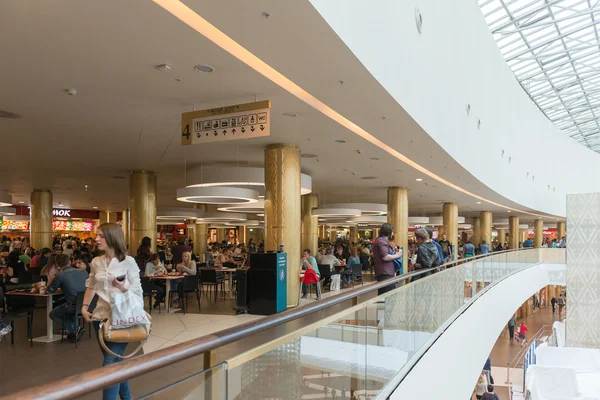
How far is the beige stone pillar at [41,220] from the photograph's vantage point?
1955cm

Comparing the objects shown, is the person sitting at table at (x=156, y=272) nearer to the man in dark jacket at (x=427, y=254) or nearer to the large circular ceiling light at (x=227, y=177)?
the large circular ceiling light at (x=227, y=177)

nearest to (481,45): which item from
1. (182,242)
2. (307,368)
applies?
(182,242)

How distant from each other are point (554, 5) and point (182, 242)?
19.6m

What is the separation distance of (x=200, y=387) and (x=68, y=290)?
20.0ft

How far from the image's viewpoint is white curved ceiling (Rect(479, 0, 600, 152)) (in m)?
21.2

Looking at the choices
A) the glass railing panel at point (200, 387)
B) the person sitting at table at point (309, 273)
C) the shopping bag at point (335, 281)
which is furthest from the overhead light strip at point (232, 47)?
the shopping bag at point (335, 281)

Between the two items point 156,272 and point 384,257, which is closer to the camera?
point 384,257

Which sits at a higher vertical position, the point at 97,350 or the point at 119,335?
the point at 119,335

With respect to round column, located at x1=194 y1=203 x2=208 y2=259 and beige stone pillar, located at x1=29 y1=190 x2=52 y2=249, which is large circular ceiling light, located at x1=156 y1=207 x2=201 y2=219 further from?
round column, located at x1=194 y1=203 x2=208 y2=259

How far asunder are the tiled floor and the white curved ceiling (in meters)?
18.6

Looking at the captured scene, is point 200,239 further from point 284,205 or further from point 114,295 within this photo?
point 114,295

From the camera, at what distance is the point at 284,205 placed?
10211 millimetres

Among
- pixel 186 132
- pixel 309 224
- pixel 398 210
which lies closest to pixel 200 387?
pixel 186 132

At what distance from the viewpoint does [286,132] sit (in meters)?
9.42
